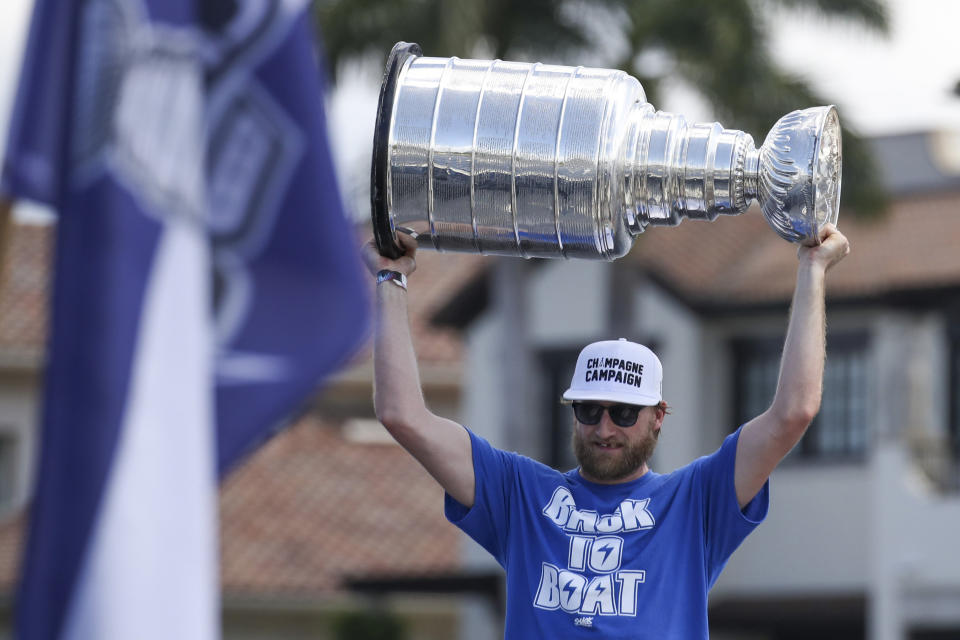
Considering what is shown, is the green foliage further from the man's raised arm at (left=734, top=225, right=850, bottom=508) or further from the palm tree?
the man's raised arm at (left=734, top=225, right=850, bottom=508)

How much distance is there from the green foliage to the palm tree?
8.19m

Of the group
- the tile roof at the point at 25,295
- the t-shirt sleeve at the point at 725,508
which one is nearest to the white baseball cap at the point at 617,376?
the t-shirt sleeve at the point at 725,508

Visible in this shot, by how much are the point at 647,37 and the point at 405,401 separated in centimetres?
1812

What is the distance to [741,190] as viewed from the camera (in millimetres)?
5059

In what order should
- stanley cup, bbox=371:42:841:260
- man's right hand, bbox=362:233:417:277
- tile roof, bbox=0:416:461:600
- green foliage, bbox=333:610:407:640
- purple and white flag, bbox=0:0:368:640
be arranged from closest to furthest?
stanley cup, bbox=371:42:841:260
man's right hand, bbox=362:233:417:277
purple and white flag, bbox=0:0:368:640
green foliage, bbox=333:610:407:640
tile roof, bbox=0:416:461:600

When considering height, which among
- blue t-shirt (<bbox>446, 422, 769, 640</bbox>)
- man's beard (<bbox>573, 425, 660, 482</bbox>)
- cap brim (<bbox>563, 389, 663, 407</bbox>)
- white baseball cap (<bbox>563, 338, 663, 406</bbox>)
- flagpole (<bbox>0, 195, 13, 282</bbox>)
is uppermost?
flagpole (<bbox>0, 195, 13, 282</bbox>)

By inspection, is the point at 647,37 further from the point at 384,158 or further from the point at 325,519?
the point at 384,158

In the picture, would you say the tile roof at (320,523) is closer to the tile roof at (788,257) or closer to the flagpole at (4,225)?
the tile roof at (788,257)

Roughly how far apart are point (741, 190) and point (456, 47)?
58.3 feet

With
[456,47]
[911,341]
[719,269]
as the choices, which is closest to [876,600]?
[911,341]

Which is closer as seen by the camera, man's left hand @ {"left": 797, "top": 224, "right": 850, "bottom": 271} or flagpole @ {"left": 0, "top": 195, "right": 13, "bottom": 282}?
man's left hand @ {"left": 797, "top": 224, "right": 850, "bottom": 271}

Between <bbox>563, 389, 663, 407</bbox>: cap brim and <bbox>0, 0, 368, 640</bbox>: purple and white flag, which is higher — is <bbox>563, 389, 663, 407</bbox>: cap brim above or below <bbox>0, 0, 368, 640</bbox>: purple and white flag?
below

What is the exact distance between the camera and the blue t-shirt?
5098 millimetres

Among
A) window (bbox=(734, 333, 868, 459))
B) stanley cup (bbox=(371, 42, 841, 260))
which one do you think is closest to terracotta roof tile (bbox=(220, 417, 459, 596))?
window (bbox=(734, 333, 868, 459))
